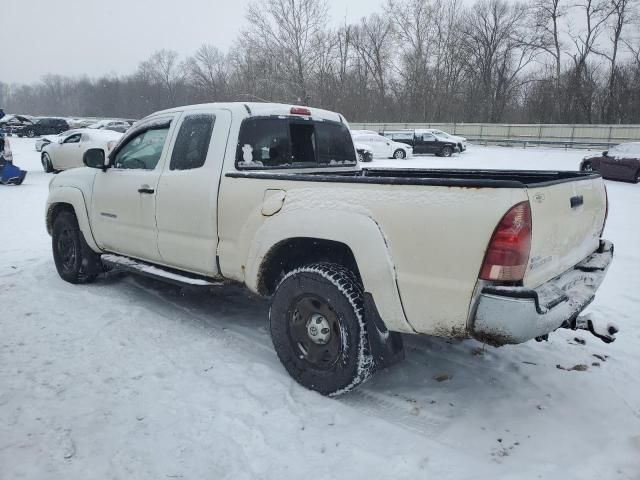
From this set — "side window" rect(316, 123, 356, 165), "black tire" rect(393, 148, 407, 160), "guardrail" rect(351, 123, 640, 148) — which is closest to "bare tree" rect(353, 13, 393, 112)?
"guardrail" rect(351, 123, 640, 148)

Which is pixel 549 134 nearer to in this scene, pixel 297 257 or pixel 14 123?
pixel 297 257

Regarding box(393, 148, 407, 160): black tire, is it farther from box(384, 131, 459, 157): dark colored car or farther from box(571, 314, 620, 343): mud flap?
box(571, 314, 620, 343): mud flap

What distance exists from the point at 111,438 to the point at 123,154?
118 inches

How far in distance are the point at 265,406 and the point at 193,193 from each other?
178cm

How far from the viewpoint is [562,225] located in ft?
9.27

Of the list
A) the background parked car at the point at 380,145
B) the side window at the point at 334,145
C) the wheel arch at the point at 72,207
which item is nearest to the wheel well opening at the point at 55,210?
the wheel arch at the point at 72,207

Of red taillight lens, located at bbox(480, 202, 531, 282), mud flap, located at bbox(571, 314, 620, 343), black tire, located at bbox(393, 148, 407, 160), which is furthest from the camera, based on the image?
black tire, located at bbox(393, 148, 407, 160)

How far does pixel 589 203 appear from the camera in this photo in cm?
326

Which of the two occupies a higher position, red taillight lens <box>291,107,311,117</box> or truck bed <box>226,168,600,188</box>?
red taillight lens <box>291,107,311,117</box>

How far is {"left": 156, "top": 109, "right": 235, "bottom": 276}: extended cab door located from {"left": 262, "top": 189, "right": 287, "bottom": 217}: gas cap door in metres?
0.52

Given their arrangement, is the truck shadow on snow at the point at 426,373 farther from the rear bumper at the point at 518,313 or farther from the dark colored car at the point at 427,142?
the dark colored car at the point at 427,142

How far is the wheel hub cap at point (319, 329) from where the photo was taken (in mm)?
3199

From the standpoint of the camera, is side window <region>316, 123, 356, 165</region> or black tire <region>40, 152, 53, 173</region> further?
black tire <region>40, 152, 53, 173</region>

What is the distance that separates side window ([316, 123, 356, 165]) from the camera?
14.9 ft
